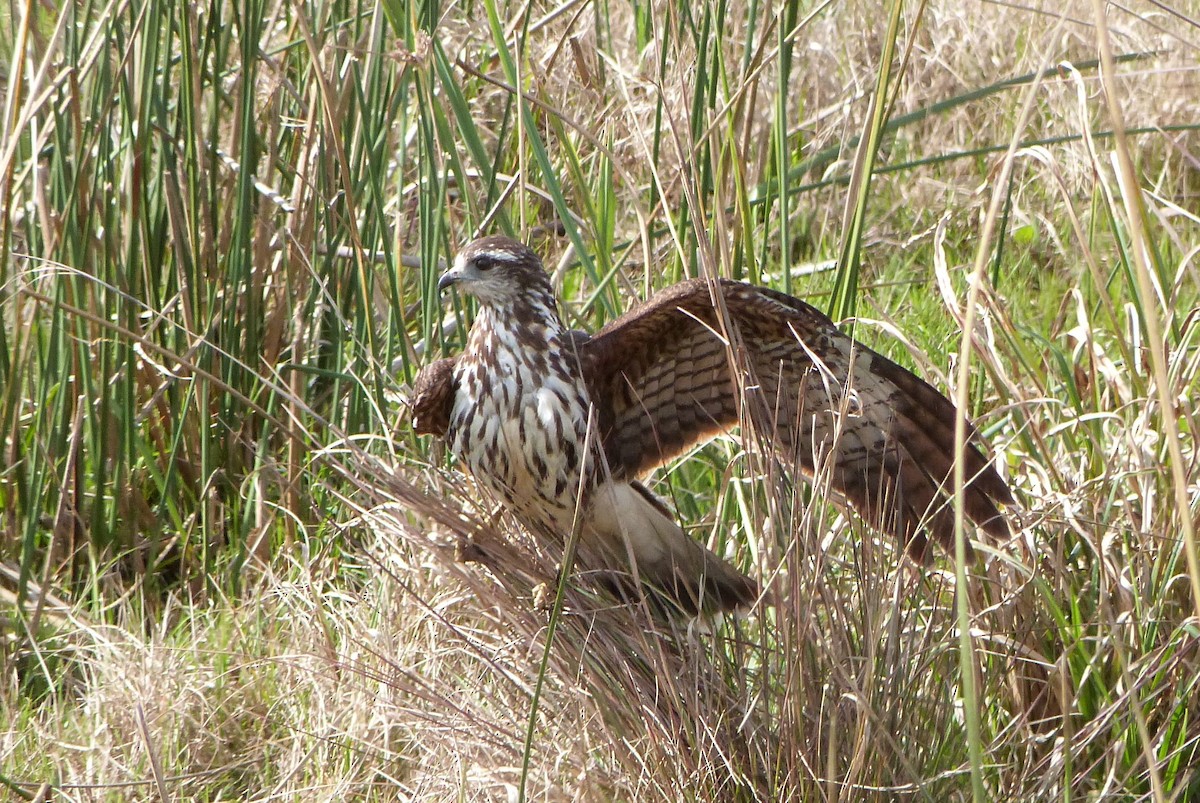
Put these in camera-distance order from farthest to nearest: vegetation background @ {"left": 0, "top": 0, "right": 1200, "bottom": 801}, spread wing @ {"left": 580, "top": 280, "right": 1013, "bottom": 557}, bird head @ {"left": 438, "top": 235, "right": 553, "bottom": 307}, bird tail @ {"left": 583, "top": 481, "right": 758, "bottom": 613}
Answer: bird head @ {"left": 438, "top": 235, "right": 553, "bottom": 307}, bird tail @ {"left": 583, "top": 481, "right": 758, "bottom": 613}, spread wing @ {"left": 580, "top": 280, "right": 1013, "bottom": 557}, vegetation background @ {"left": 0, "top": 0, "right": 1200, "bottom": 801}

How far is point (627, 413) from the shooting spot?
321 cm

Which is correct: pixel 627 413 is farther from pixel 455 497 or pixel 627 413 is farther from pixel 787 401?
pixel 787 401

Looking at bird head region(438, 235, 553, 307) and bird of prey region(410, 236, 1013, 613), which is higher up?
bird head region(438, 235, 553, 307)

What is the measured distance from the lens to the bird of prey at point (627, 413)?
278 cm

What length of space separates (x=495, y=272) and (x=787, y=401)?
0.80 metres

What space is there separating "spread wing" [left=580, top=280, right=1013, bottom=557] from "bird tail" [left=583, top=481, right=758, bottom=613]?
0.12 m

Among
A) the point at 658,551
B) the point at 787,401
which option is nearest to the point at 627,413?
the point at 658,551

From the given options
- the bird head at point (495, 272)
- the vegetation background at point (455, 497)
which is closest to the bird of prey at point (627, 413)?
the bird head at point (495, 272)

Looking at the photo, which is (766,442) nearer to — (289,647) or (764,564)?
(764,564)

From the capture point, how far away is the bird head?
9.81ft

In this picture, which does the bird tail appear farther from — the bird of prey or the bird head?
the bird head

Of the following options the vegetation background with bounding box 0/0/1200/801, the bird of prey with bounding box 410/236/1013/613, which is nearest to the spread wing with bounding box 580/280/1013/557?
the bird of prey with bounding box 410/236/1013/613

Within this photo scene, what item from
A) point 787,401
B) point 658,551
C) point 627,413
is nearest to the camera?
point 787,401

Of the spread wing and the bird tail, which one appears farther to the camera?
the bird tail
